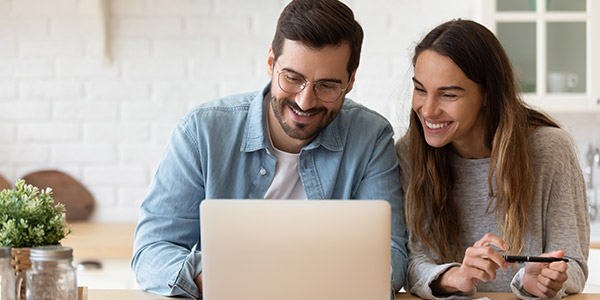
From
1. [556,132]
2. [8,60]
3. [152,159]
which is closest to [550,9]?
[556,132]

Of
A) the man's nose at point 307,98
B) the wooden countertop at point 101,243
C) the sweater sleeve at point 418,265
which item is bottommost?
the wooden countertop at point 101,243

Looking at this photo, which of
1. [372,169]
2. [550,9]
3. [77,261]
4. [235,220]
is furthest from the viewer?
[550,9]

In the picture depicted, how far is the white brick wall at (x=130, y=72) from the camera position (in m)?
3.24

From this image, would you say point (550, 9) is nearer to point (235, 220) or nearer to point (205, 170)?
point (205, 170)

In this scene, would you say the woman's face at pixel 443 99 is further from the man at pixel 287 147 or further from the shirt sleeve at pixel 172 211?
the shirt sleeve at pixel 172 211

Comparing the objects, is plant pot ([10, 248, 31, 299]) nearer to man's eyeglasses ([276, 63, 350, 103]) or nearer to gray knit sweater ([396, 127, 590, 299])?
man's eyeglasses ([276, 63, 350, 103])

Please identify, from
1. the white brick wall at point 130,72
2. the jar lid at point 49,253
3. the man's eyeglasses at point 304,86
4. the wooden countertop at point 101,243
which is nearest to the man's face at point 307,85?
the man's eyeglasses at point 304,86

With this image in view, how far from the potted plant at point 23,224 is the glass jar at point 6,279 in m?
0.02

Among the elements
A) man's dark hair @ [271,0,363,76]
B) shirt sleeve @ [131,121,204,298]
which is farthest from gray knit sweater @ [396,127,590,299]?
shirt sleeve @ [131,121,204,298]

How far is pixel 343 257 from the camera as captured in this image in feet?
4.38

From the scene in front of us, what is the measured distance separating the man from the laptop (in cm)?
41

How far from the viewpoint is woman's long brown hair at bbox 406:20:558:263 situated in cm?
184

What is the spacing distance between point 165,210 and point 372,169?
0.55 meters

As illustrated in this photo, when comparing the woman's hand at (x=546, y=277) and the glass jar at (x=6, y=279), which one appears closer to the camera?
the glass jar at (x=6, y=279)
